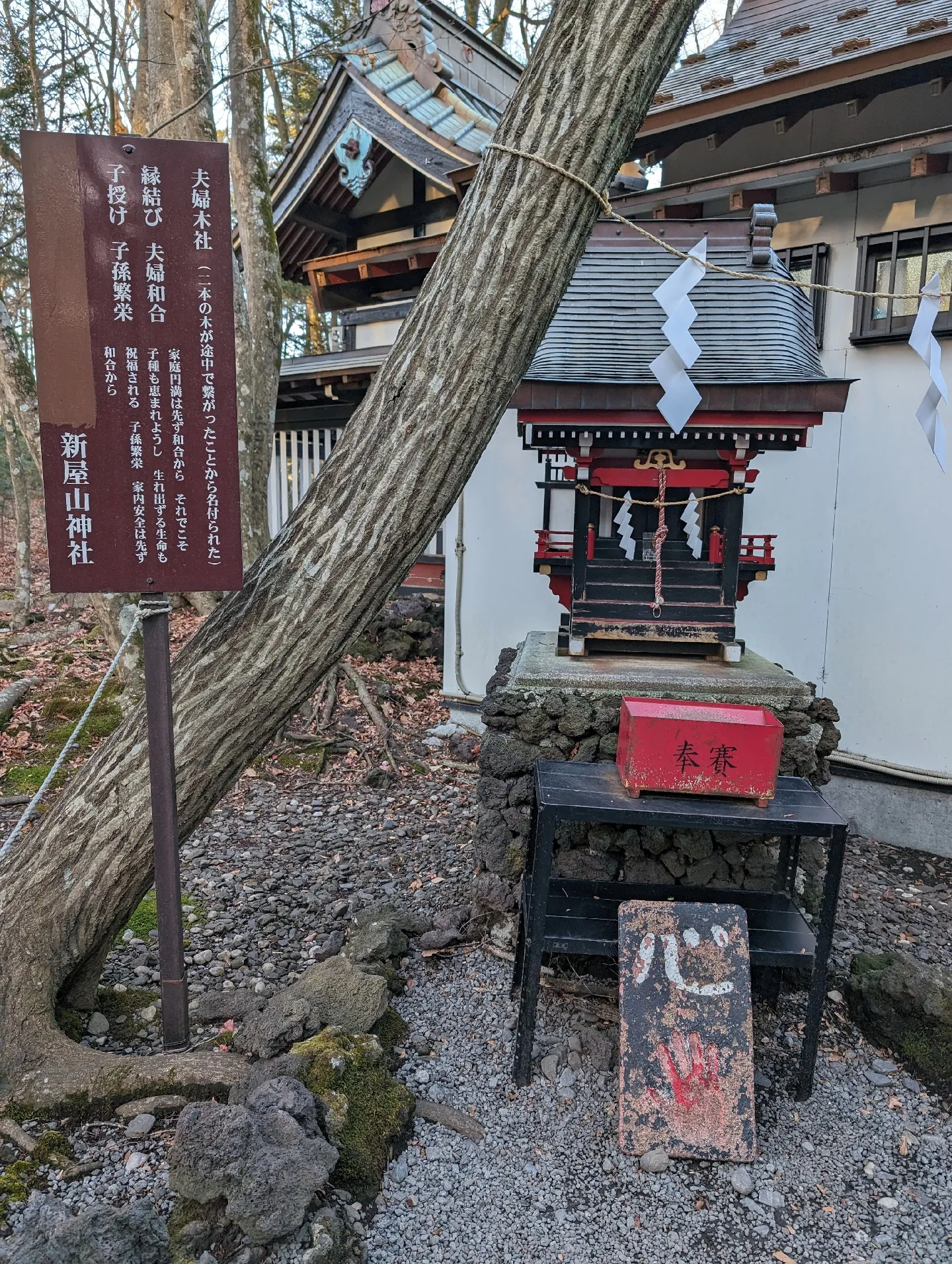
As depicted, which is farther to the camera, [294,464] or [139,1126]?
[294,464]

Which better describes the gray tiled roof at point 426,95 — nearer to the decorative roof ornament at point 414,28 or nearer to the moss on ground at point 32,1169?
the decorative roof ornament at point 414,28

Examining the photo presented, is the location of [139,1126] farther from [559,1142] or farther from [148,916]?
[148,916]

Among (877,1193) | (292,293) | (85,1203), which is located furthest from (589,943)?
(292,293)

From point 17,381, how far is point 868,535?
22.8ft

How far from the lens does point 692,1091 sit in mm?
2525

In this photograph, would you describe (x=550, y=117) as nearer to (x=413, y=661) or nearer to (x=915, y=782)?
(x=915, y=782)

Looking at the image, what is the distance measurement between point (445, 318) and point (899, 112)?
4808 millimetres

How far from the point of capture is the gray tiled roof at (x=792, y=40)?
15.6 feet

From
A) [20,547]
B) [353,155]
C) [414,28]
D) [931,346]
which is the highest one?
[414,28]

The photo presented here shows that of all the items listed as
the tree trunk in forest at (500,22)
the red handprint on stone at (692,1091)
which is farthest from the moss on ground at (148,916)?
the tree trunk in forest at (500,22)

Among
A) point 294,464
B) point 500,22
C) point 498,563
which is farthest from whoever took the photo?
point 500,22

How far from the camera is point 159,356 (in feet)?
7.42

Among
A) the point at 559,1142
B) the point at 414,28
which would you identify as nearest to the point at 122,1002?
the point at 559,1142

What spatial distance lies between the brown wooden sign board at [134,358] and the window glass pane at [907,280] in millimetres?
4934
